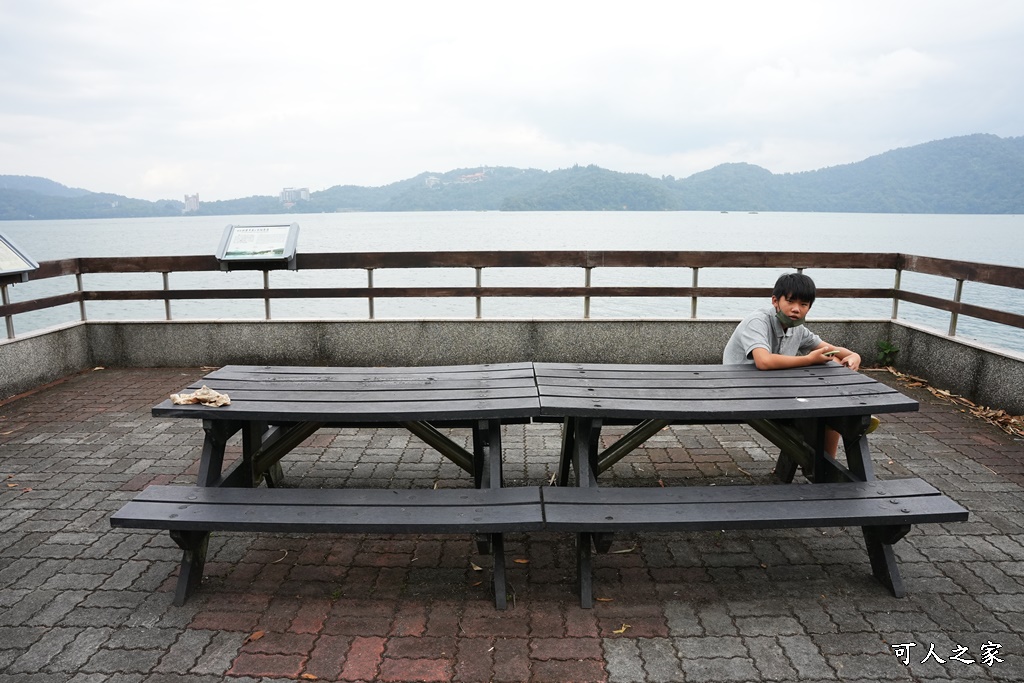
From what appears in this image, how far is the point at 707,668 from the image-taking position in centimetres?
261

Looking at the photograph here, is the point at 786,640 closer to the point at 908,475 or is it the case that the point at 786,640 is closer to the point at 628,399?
the point at 628,399

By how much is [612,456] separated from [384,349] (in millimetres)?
4495

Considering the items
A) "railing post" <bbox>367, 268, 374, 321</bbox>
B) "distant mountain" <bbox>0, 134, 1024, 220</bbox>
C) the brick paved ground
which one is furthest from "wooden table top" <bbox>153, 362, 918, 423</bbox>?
"distant mountain" <bbox>0, 134, 1024, 220</bbox>

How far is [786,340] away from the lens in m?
4.18

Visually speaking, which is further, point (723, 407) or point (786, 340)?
point (786, 340)

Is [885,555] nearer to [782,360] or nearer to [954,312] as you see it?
[782,360]

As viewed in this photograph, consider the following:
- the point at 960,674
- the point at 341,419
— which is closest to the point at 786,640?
the point at 960,674

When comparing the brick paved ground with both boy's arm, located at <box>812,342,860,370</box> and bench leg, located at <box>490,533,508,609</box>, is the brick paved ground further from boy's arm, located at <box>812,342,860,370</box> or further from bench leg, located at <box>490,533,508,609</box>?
boy's arm, located at <box>812,342,860,370</box>

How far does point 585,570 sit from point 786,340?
2028 millimetres

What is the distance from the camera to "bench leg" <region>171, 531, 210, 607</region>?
306cm

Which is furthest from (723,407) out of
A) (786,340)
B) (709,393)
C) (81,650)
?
(81,650)

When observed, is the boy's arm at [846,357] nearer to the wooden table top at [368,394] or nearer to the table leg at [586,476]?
the table leg at [586,476]

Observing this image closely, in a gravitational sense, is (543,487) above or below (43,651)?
above

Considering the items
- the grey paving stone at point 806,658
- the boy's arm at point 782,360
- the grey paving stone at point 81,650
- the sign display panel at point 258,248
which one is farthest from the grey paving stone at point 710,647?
the sign display panel at point 258,248
